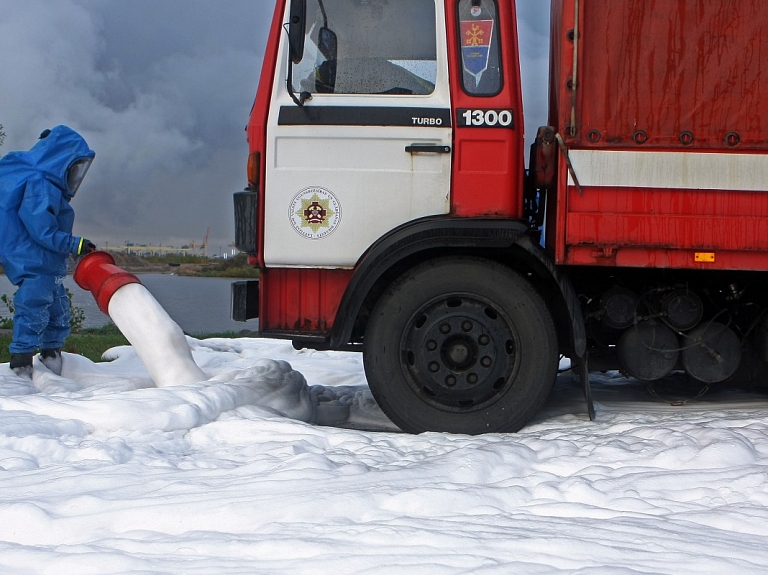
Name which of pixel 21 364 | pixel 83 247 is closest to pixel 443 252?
pixel 83 247

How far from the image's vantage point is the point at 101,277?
5.46 metres

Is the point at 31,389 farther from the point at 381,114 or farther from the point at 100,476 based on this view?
the point at 381,114

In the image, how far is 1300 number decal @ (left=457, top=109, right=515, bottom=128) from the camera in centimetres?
443

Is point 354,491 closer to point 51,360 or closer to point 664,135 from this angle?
point 664,135

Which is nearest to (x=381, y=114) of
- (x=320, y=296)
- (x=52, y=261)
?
(x=320, y=296)

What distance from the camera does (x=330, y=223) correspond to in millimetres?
4508

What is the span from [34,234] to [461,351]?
3309 millimetres

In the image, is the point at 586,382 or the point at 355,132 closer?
the point at 355,132

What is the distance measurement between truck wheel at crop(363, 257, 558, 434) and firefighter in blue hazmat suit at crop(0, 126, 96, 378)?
8.74ft

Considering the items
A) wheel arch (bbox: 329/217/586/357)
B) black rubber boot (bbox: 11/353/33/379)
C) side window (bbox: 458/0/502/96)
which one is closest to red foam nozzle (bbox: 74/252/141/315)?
black rubber boot (bbox: 11/353/33/379)

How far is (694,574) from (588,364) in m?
2.64

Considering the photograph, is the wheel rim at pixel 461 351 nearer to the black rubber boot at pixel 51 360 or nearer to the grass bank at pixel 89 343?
the black rubber boot at pixel 51 360

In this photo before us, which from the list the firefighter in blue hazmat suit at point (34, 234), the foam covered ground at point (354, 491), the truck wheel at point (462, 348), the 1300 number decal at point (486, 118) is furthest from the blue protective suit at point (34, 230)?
the 1300 number decal at point (486, 118)

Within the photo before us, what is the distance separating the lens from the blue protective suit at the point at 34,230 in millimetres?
5637
